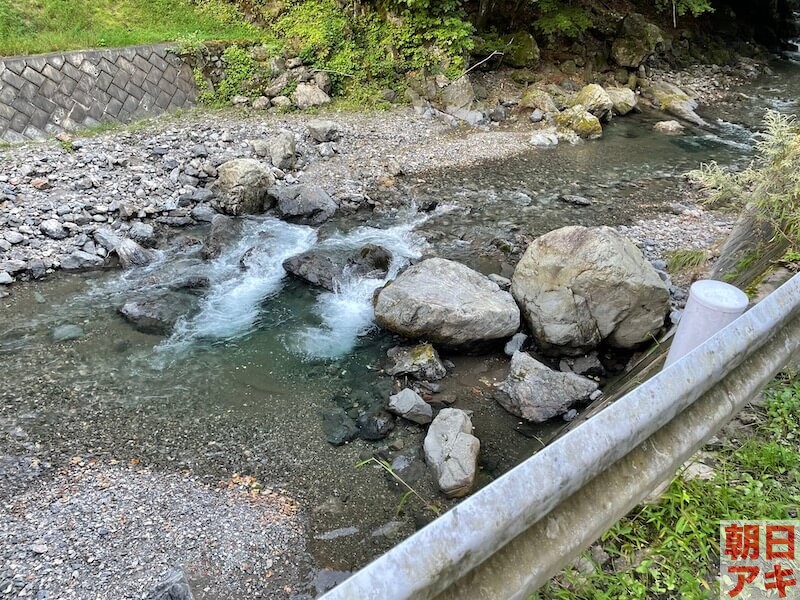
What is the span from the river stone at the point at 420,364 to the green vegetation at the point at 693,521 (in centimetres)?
360

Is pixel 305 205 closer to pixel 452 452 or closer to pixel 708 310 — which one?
pixel 452 452

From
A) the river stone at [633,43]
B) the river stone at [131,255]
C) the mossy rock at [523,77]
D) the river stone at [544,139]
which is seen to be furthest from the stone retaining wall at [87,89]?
the river stone at [633,43]

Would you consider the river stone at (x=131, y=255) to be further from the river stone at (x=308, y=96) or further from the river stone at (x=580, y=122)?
the river stone at (x=580, y=122)

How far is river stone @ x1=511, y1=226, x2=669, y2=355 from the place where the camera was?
618 centimetres

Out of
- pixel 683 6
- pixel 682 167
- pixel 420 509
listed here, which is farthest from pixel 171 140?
pixel 683 6

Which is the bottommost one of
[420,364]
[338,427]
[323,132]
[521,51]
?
[338,427]

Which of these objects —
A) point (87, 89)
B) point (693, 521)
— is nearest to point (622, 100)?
point (87, 89)

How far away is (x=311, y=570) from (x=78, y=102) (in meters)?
10.6

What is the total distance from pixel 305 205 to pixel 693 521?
817 centimetres

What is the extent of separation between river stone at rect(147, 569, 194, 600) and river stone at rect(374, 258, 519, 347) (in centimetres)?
346

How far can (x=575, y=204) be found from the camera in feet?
33.9

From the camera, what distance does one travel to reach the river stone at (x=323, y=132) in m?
11.9

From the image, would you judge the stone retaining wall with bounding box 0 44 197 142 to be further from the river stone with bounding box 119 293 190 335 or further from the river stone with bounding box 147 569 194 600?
the river stone with bounding box 147 569 194 600

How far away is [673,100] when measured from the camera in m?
15.9
